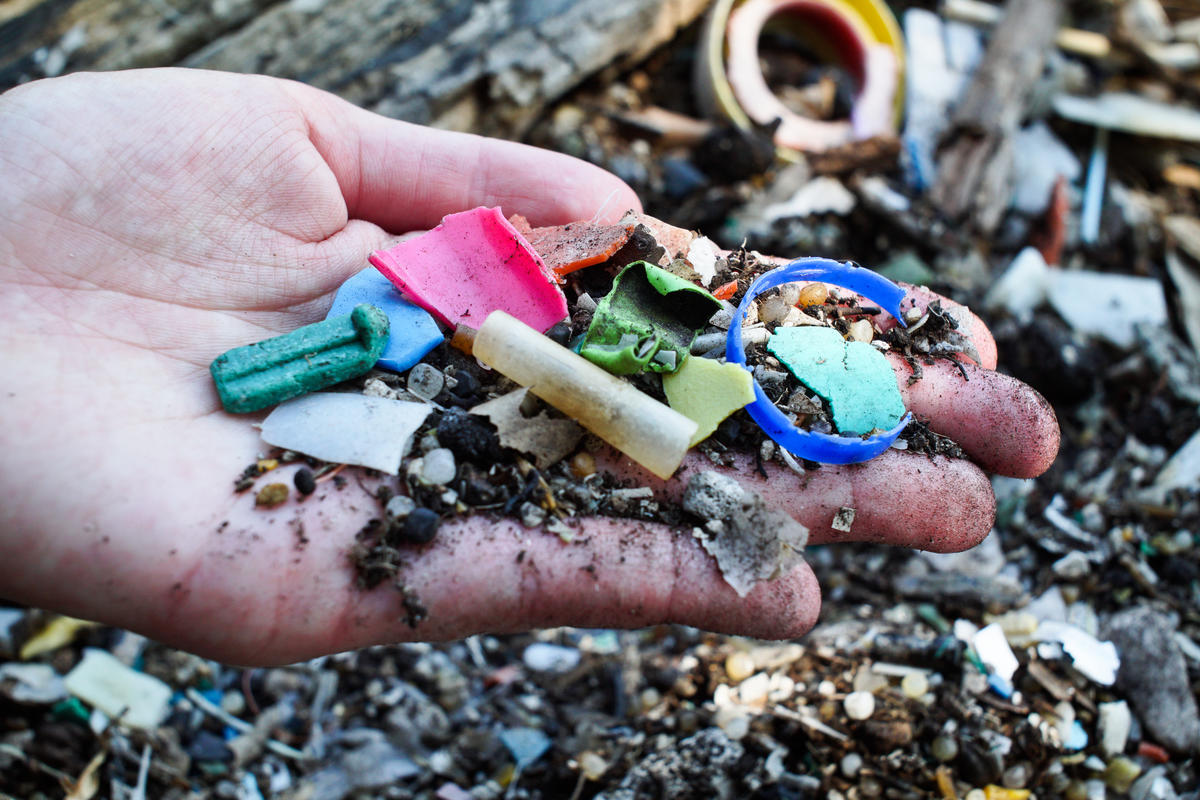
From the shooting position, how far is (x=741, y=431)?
2.57m

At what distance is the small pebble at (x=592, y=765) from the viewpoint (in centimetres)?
306

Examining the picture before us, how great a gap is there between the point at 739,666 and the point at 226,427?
213 cm

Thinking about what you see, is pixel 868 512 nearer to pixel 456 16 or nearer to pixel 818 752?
pixel 818 752

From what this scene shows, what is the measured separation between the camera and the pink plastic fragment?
8.98ft

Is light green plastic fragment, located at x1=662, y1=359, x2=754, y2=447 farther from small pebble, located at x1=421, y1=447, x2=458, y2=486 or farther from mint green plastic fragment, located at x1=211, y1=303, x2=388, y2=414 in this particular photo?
mint green plastic fragment, located at x1=211, y1=303, x2=388, y2=414

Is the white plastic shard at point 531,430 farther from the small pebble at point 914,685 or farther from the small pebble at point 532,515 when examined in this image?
the small pebble at point 914,685

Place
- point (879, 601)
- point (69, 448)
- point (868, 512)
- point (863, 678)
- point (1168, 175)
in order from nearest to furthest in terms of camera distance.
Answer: point (69, 448) → point (868, 512) → point (863, 678) → point (879, 601) → point (1168, 175)

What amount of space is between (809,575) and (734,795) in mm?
1042

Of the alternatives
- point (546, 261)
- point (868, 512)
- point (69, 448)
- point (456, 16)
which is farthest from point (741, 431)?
point (456, 16)

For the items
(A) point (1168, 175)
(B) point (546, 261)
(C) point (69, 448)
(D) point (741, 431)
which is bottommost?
(A) point (1168, 175)

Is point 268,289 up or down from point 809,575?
up

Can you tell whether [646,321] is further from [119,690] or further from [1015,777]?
[119,690]

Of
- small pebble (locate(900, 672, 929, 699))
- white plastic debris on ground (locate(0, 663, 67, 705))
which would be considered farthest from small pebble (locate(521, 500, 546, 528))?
white plastic debris on ground (locate(0, 663, 67, 705))

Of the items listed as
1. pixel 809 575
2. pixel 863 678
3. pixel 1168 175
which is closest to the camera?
pixel 809 575
